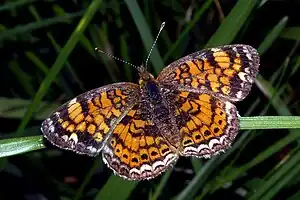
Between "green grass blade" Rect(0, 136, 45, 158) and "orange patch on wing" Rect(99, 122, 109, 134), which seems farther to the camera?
"orange patch on wing" Rect(99, 122, 109, 134)

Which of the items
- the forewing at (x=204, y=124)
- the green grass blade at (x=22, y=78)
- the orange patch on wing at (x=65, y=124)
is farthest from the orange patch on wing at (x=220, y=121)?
the green grass blade at (x=22, y=78)

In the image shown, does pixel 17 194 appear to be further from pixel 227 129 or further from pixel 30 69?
pixel 227 129

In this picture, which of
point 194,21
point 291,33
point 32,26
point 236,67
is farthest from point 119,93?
point 291,33

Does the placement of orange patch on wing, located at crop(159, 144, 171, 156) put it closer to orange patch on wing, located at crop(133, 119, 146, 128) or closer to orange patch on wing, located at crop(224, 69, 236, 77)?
orange patch on wing, located at crop(133, 119, 146, 128)

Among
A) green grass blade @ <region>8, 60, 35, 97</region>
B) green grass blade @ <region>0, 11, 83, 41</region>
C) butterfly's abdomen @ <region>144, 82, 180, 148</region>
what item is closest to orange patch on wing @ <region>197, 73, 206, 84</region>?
butterfly's abdomen @ <region>144, 82, 180, 148</region>

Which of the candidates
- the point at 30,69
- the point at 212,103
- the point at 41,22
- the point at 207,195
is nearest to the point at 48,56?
the point at 30,69

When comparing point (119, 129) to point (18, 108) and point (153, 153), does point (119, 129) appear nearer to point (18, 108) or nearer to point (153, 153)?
point (153, 153)

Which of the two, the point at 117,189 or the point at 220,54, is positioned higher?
the point at 220,54
